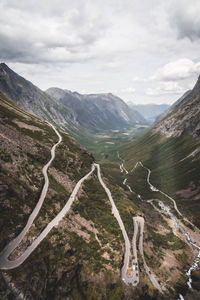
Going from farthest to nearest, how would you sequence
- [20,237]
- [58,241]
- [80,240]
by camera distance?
[80,240] < [58,241] < [20,237]

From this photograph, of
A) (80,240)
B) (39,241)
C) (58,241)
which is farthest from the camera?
(80,240)

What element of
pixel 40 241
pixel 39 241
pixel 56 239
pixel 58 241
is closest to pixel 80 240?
pixel 58 241

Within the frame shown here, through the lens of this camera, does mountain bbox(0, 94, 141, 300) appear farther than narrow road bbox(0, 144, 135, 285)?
Yes

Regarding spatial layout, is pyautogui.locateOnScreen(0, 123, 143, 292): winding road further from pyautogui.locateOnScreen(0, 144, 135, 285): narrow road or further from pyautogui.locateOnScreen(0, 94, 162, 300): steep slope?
pyautogui.locateOnScreen(0, 94, 162, 300): steep slope

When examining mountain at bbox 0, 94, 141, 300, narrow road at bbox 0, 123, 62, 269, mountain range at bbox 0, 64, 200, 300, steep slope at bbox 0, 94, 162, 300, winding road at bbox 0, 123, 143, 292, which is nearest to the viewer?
narrow road at bbox 0, 123, 62, 269

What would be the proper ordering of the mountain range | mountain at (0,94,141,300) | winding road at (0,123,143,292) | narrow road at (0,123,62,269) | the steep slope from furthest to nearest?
the mountain range, the steep slope, mountain at (0,94,141,300), winding road at (0,123,143,292), narrow road at (0,123,62,269)

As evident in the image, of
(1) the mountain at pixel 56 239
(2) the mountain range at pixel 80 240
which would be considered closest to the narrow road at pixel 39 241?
(2) the mountain range at pixel 80 240

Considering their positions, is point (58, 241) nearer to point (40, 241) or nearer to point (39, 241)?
point (40, 241)

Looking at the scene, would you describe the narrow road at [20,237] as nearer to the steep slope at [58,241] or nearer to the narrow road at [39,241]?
the narrow road at [39,241]

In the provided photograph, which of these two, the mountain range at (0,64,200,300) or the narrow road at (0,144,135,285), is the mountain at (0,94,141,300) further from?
the narrow road at (0,144,135,285)

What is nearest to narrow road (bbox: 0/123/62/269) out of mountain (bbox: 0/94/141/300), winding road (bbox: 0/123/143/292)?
winding road (bbox: 0/123/143/292)
